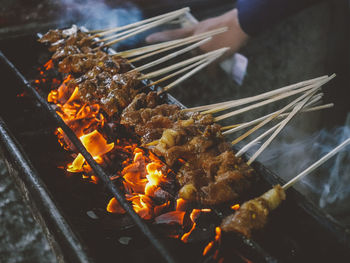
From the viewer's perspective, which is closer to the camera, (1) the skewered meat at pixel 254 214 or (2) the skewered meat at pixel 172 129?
(1) the skewered meat at pixel 254 214

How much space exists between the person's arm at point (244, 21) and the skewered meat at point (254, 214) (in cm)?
351

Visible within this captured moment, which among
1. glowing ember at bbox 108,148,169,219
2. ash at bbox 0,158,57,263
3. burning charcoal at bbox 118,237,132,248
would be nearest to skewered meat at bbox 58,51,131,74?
glowing ember at bbox 108,148,169,219

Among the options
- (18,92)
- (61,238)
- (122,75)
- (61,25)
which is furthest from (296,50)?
(61,238)

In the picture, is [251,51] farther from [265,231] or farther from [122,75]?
[265,231]

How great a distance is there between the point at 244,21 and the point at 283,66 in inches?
84.5

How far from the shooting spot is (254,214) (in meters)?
2.20

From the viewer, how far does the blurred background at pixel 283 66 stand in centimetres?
491

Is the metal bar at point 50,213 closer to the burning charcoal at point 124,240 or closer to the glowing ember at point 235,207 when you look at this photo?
the burning charcoal at point 124,240

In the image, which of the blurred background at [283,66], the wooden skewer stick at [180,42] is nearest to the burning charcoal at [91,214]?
the blurred background at [283,66]

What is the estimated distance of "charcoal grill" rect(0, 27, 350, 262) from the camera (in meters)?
2.16

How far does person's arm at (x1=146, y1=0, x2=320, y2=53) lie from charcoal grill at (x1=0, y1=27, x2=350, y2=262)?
8.08ft

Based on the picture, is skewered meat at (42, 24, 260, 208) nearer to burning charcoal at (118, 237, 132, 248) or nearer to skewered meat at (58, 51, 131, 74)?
skewered meat at (58, 51, 131, 74)

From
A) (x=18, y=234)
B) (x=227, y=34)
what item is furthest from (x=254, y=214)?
(x=227, y=34)

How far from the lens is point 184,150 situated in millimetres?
2684
